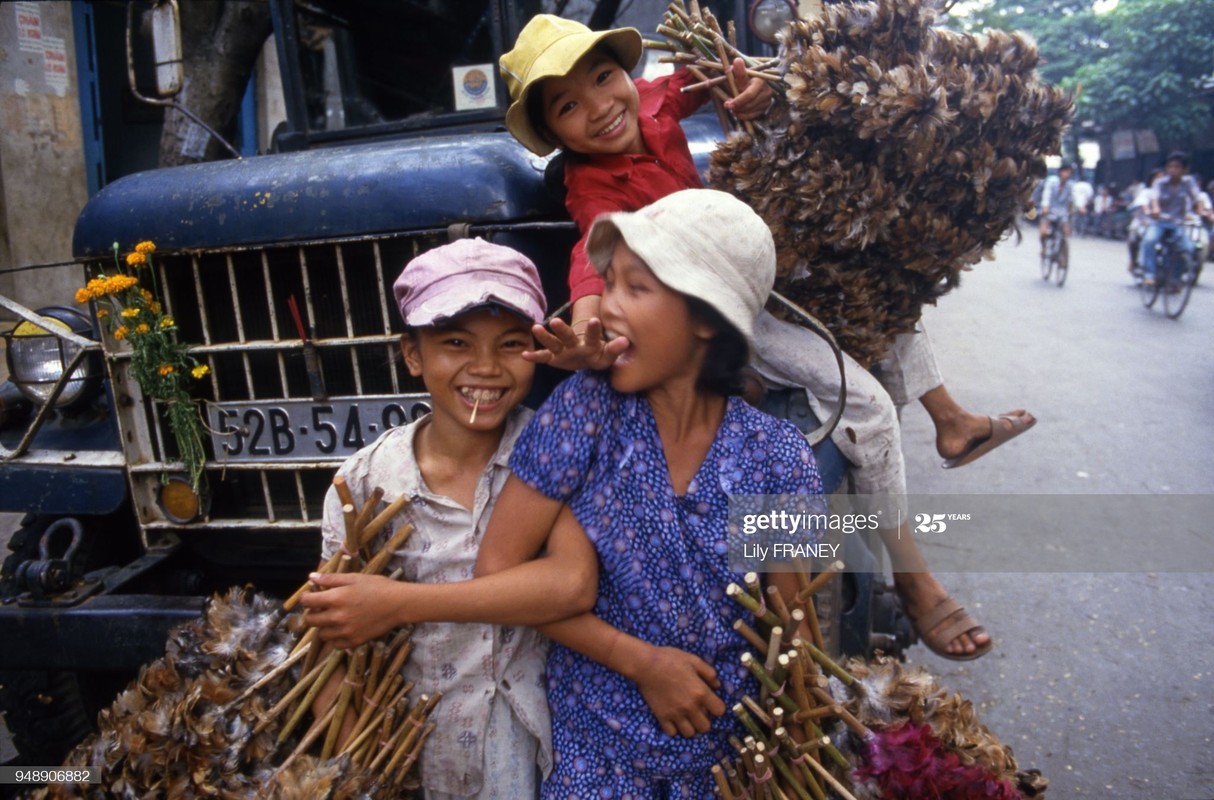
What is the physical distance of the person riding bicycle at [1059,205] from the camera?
13852mm

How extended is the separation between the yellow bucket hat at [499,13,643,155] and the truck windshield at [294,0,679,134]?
94cm

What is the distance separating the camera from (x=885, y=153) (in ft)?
6.38

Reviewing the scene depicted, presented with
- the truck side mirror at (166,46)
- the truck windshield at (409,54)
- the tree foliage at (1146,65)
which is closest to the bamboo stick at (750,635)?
the truck windshield at (409,54)

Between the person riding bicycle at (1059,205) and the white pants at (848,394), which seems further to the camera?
the person riding bicycle at (1059,205)

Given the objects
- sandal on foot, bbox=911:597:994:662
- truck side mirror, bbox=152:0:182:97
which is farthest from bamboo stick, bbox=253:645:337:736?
truck side mirror, bbox=152:0:182:97

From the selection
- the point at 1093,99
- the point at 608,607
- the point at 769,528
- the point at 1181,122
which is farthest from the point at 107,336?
the point at 1093,99

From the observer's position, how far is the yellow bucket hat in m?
1.99

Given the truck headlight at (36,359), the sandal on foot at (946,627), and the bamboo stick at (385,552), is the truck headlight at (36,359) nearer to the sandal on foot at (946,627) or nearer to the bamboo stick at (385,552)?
the bamboo stick at (385,552)

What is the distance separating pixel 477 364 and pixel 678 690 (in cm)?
72

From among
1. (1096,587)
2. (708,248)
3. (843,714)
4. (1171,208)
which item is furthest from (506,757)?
(1171,208)

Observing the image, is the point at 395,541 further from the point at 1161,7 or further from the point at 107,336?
the point at 1161,7

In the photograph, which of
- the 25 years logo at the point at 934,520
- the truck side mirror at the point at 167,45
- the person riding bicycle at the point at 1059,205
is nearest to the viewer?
the 25 years logo at the point at 934,520

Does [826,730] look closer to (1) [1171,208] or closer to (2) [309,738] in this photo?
(2) [309,738]

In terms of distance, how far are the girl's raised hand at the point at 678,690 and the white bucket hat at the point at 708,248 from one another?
0.59 metres
